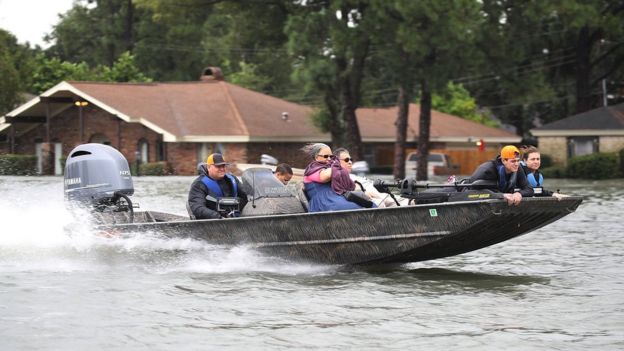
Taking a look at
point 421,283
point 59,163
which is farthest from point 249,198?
point 59,163

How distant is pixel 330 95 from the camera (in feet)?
165

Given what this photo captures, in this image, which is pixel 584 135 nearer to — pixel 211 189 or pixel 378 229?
pixel 211 189

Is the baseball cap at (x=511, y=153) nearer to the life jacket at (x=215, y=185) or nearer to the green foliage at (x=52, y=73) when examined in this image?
the life jacket at (x=215, y=185)

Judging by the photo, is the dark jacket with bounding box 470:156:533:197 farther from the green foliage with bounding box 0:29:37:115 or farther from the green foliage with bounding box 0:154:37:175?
the green foliage with bounding box 0:29:37:115

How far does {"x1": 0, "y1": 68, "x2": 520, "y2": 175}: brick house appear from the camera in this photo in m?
50.7


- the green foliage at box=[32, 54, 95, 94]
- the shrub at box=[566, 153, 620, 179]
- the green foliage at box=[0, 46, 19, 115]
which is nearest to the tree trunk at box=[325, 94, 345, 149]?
the shrub at box=[566, 153, 620, 179]

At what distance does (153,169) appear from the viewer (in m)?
50.3

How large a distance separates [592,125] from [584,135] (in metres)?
0.62

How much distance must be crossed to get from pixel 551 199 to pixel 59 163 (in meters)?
40.6

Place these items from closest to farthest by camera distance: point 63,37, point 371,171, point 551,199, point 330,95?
point 551,199 → point 330,95 → point 371,171 → point 63,37

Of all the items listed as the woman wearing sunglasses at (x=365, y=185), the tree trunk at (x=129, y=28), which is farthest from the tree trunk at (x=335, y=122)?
the woman wearing sunglasses at (x=365, y=185)

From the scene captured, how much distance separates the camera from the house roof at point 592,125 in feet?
179

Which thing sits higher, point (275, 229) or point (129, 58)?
point (129, 58)

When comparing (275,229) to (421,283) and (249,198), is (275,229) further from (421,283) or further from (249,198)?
(421,283)
